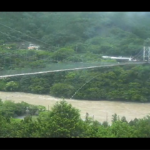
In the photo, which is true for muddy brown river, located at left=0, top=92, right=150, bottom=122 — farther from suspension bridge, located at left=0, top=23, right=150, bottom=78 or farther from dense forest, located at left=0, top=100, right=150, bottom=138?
dense forest, located at left=0, top=100, right=150, bottom=138

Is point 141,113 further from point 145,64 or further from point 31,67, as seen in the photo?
point 31,67

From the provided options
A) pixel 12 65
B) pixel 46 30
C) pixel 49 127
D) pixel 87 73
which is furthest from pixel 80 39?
pixel 49 127

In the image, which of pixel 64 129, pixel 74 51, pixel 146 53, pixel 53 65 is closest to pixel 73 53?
pixel 74 51

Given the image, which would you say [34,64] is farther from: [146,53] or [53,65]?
[146,53]

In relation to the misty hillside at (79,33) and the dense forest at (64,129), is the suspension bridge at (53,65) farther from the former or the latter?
the dense forest at (64,129)

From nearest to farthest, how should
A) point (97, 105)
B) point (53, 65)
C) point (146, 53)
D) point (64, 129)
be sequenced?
point (64, 129)
point (97, 105)
point (53, 65)
point (146, 53)

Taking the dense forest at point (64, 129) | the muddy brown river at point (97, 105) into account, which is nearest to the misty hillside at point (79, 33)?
the muddy brown river at point (97, 105)
